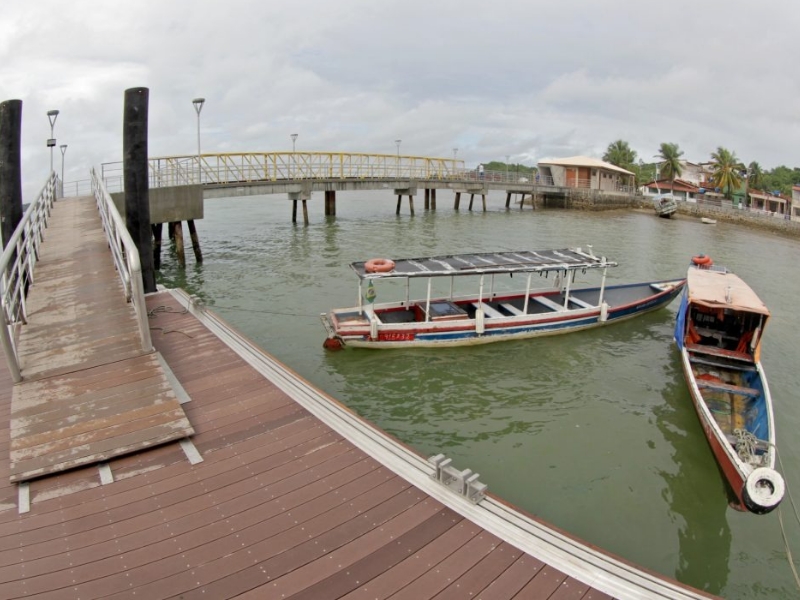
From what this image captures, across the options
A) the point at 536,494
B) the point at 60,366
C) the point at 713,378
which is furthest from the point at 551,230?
the point at 60,366

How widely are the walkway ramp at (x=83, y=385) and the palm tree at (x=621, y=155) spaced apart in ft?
311

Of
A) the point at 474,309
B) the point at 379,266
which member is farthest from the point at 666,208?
the point at 379,266

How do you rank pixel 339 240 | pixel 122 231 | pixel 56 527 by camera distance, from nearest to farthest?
pixel 56 527
pixel 122 231
pixel 339 240

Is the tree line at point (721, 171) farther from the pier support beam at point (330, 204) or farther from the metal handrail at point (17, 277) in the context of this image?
the metal handrail at point (17, 277)

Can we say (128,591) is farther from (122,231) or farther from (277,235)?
(277,235)

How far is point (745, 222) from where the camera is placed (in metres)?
53.9

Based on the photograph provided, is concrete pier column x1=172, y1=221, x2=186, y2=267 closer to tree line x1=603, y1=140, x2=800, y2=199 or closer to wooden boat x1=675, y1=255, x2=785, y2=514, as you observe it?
wooden boat x1=675, y1=255, x2=785, y2=514

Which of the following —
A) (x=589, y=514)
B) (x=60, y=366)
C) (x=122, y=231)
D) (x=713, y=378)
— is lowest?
(x=589, y=514)

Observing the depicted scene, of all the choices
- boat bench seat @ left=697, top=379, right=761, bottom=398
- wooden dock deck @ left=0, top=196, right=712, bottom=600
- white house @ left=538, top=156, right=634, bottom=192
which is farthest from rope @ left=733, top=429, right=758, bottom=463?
white house @ left=538, top=156, right=634, bottom=192

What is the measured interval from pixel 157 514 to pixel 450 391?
857 centimetres

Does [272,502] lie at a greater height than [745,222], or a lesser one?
lesser

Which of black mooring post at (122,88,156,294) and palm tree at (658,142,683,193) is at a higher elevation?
palm tree at (658,142,683,193)

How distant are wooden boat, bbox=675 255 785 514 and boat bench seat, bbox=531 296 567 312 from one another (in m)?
3.67

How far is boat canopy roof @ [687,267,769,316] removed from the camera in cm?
1309
